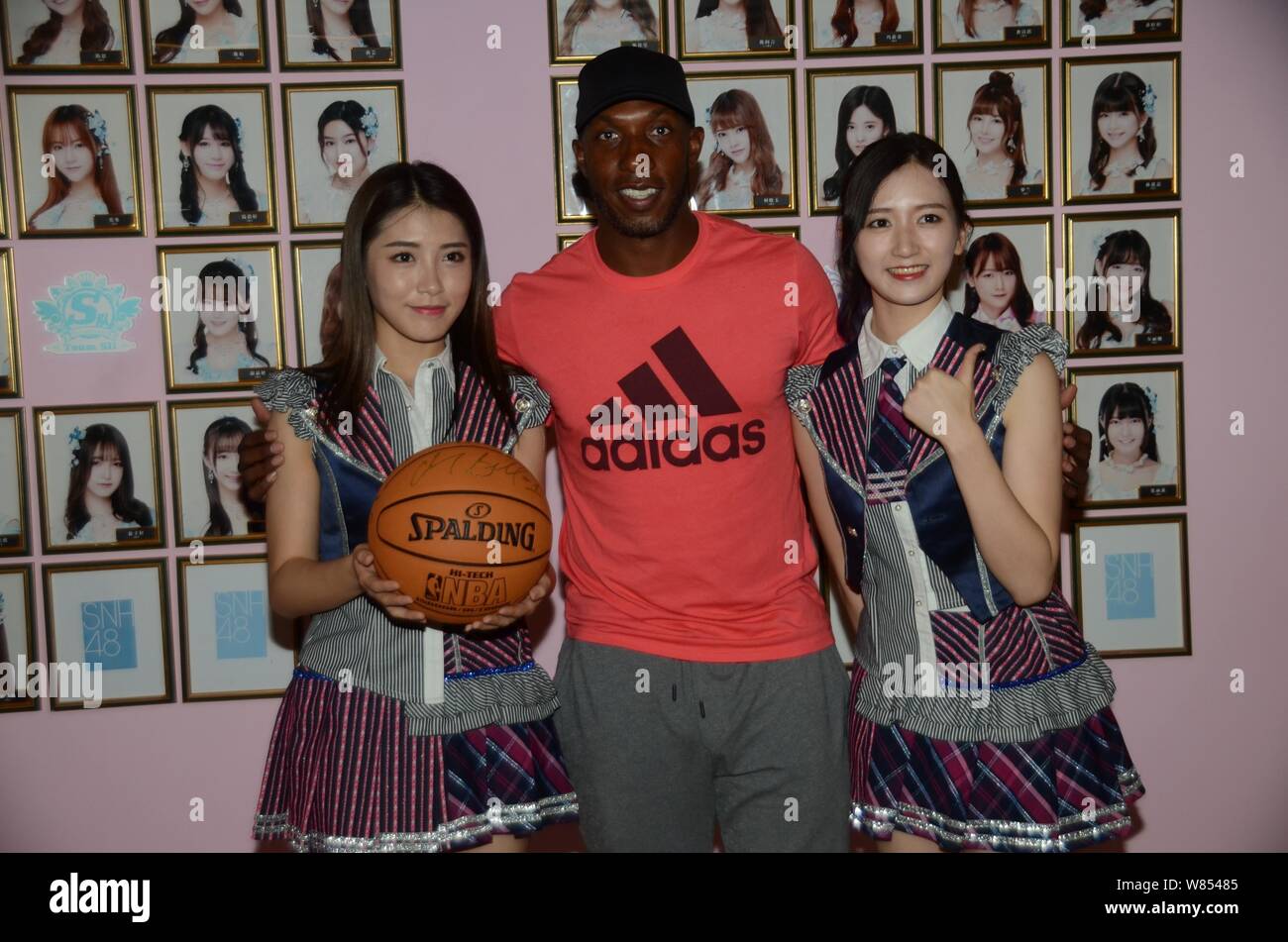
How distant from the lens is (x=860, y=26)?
277 centimetres

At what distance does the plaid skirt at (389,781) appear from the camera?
186 centimetres

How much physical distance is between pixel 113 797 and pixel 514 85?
213 centimetres

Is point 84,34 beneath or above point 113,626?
above

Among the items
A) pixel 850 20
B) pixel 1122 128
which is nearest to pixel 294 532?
pixel 850 20

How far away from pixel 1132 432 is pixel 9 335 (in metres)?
2.95

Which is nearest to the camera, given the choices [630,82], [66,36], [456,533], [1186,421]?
[456,533]

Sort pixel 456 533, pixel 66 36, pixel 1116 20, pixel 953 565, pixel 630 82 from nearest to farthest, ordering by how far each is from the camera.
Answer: pixel 456 533 → pixel 953 565 → pixel 630 82 → pixel 66 36 → pixel 1116 20

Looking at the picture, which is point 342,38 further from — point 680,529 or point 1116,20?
point 1116,20

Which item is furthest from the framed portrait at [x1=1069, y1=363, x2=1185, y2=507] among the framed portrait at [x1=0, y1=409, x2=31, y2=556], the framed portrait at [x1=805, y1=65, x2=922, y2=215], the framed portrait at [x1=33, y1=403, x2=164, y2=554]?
the framed portrait at [x1=0, y1=409, x2=31, y2=556]

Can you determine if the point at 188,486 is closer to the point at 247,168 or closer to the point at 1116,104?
the point at 247,168

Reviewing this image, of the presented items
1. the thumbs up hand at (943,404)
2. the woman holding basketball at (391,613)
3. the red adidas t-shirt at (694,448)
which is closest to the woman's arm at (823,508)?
the red adidas t-shirt at (694,448)

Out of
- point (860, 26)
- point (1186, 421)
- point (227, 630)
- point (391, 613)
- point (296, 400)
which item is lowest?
point (227, 630)

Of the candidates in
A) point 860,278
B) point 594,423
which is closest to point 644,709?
point 594,423
